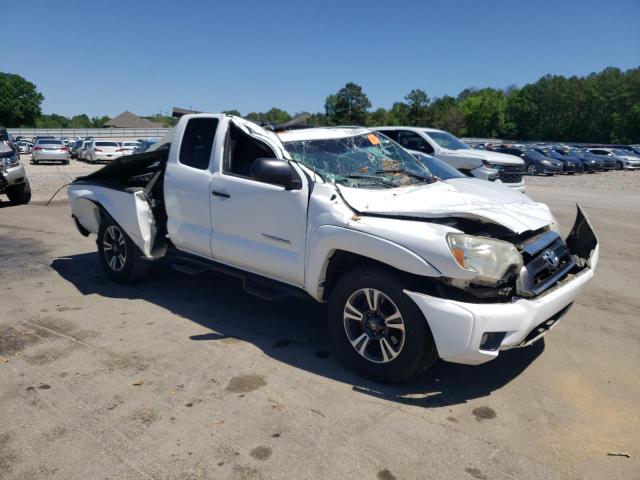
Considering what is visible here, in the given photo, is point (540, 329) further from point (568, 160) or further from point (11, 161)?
point (568, 160)

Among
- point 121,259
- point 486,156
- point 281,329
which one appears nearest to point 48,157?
point 486,156

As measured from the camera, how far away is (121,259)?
6078 mm

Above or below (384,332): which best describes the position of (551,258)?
above

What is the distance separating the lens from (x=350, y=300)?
3.83 m

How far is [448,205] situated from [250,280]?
189cm

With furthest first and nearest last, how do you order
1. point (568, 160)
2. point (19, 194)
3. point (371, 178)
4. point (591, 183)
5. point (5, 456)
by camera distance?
point (568, 160), point (591, 183), point (19, 194), point (371, 178), point (5, 456)

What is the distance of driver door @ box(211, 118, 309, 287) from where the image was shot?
4215 millimetres

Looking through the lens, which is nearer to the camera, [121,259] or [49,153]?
[121,259]

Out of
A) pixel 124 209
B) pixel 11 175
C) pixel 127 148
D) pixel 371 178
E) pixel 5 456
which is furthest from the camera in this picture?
pixel 127 148

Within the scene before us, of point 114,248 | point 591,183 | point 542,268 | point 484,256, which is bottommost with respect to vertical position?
point 591,183

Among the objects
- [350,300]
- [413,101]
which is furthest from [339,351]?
[413,101]

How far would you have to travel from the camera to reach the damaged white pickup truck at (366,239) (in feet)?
11.1

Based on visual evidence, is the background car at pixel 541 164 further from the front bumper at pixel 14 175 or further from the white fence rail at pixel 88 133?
the white fence rail at pixel 88 133

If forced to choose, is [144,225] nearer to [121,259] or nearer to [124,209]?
[124,209]
